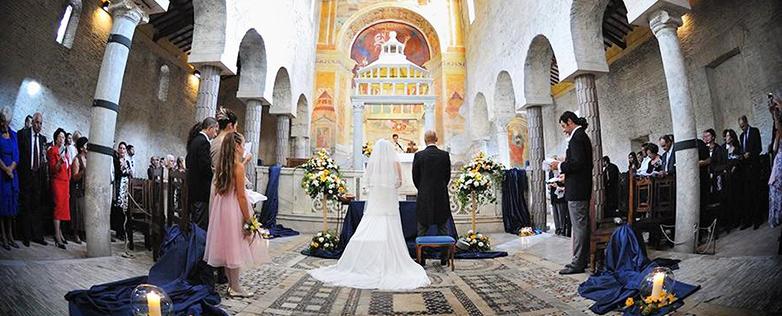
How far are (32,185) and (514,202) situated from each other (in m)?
9.04

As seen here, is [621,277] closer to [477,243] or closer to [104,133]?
[477,243]

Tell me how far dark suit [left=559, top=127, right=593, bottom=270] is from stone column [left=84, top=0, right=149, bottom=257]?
5554mm

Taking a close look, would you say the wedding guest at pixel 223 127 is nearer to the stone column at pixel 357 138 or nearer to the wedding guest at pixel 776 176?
the wedding guest at pixel 776 176

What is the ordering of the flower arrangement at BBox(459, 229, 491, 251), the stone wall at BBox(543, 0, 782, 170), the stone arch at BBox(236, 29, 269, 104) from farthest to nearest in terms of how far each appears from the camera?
the stone arch at BBox(236, 29, 269, 104)
the stone wall at BBox(543, 0, 782, 170)
the flower arrangement at BBox(459, 229, 491, 251)

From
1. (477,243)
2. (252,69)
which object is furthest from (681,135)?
(252,69)

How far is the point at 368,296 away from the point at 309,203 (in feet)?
20.5

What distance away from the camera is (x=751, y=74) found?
24.7 feet

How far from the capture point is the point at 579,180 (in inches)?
Result: 176

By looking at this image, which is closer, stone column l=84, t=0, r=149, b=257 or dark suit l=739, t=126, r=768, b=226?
dark suit l=739, t=126, r=768, b=226

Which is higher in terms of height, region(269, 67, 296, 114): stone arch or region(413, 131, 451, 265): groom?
region(269, 67, 296, 114): stone arch

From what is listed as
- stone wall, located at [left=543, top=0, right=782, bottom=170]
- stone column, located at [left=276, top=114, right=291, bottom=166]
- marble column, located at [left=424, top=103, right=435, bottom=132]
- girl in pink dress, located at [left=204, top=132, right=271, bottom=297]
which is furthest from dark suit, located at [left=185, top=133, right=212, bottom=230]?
marble column, located at [left=424, top=103, right=435, bottom=132]

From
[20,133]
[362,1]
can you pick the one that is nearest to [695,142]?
[20,133]

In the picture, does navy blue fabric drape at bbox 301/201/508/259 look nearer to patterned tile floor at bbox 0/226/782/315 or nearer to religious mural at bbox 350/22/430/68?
patterned tile floor at bbox 0/226/782/315

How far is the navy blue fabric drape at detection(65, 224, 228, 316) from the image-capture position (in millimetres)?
2578
